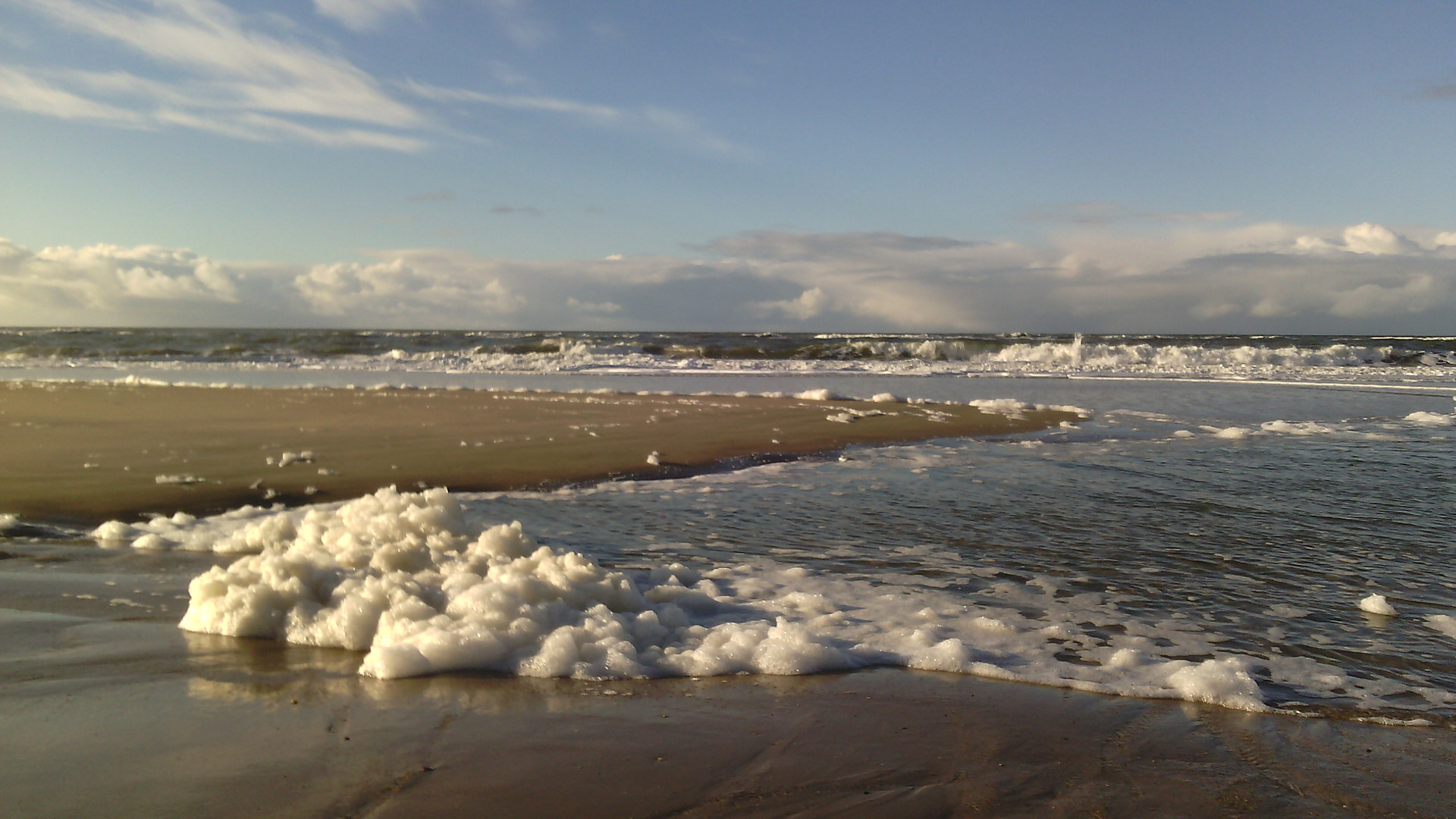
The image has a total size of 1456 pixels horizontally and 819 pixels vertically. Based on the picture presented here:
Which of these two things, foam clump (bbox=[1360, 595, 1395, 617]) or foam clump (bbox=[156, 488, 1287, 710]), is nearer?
foam clump (bbox=[156, 488, 1287, 710])

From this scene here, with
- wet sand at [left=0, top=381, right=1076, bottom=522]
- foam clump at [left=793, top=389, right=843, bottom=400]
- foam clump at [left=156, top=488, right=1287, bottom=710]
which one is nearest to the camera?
foam clump at [left=156, top=488, right=1287, bottom=710]

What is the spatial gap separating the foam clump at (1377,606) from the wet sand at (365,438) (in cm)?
555

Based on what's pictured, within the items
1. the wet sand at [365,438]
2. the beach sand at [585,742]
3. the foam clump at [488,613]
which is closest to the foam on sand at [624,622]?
the foam clump at [488,613]

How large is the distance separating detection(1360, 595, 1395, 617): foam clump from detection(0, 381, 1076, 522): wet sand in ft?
18.2

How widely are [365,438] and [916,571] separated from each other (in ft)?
23.1

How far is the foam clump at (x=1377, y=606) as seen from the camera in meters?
4.29

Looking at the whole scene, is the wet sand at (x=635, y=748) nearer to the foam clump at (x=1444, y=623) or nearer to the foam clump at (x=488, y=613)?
the foam clump at (x=488, y=613)

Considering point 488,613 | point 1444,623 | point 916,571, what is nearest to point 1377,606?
point 1444,623

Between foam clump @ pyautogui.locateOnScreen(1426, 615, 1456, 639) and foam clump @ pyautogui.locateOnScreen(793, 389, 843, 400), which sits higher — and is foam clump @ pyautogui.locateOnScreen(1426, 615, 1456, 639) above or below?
below

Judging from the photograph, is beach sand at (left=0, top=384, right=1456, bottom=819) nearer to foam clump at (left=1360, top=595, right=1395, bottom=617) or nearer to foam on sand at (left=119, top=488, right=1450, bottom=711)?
foam on sand at (left=119, top=488, right=1450, bottom=711)

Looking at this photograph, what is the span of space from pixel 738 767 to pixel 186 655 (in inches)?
94.7

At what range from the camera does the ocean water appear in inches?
140

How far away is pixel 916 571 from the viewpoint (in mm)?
5035

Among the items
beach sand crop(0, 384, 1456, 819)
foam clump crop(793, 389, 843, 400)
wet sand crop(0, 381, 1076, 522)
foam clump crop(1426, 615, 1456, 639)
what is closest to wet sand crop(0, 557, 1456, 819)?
beach sand crop(0, 384, 1456, 819)
